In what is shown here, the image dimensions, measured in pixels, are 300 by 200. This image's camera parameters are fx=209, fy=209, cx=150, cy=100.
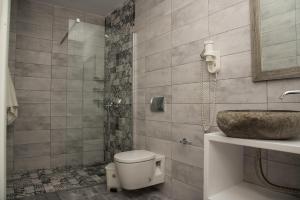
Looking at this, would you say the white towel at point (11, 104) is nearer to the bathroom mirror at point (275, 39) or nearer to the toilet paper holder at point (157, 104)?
the toilet paper holder at point (157, 104)

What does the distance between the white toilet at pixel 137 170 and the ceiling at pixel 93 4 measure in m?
2.09

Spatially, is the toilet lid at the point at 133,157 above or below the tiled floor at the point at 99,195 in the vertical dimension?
above

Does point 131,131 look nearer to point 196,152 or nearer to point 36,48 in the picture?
point 196,152

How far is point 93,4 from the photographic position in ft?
9.70

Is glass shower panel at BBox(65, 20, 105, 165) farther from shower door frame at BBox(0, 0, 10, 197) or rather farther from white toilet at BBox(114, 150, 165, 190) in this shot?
shower door frame at BBox(0, 0, 10, 197)

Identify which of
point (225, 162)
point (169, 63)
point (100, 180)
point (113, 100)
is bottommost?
point (100, 180)

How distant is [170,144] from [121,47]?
1465 mm

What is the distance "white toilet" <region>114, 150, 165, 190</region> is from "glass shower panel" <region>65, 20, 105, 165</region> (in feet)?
3.16

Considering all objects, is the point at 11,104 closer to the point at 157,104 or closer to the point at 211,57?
the point at 157,104

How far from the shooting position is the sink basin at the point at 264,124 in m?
0.95

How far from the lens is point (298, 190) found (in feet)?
3.87

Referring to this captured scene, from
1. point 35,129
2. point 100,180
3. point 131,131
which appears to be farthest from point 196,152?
point 35,129

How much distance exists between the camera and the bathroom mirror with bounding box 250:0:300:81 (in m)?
1.22

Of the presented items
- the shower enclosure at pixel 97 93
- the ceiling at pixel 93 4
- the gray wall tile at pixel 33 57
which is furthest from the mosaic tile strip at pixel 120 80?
the gray wall tile at pixel 33 57
